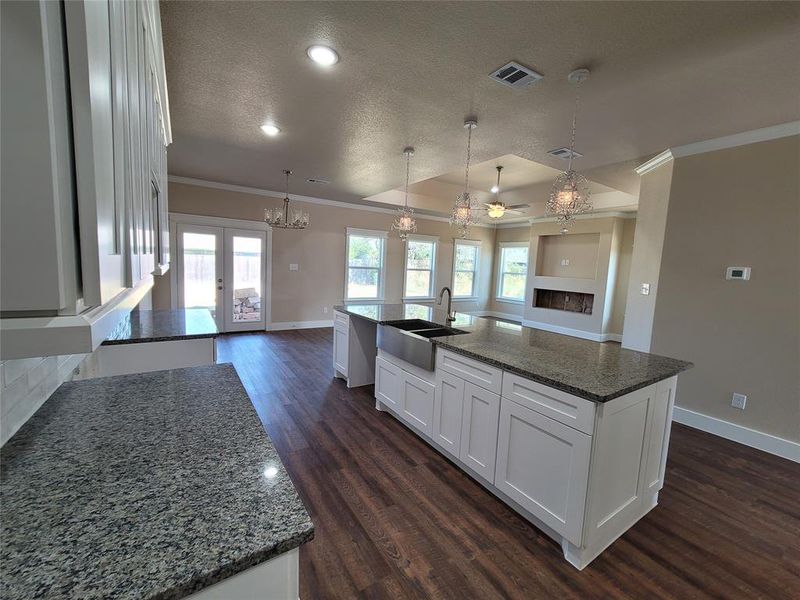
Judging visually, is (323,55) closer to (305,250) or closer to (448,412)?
(448,412)

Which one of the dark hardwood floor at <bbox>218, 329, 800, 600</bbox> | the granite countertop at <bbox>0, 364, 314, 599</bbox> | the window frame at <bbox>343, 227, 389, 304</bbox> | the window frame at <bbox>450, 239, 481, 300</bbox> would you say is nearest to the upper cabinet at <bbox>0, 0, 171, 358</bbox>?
the granite countertop at <bbox>0, 364, 314, 599</bbox>

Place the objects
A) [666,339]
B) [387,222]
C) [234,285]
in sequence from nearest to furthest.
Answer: [666,339]
[234,285]
[387,222]

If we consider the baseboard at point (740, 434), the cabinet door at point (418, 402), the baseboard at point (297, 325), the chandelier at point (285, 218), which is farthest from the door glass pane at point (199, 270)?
the baseboard at point (740, 434)

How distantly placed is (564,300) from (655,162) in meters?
4.51

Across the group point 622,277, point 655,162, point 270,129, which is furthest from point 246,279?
point 622,277

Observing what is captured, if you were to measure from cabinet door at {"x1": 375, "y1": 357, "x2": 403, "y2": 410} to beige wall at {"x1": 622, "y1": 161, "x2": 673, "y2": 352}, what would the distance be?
2.70 m

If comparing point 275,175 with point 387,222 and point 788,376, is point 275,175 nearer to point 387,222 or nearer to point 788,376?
point 387,222

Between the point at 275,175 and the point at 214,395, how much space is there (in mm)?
4513

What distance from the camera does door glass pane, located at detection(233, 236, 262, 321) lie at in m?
6.20

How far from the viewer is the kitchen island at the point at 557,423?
163cm

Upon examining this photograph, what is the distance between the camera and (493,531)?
1885mm

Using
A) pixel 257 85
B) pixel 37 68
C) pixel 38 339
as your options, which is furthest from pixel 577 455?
pixel 257 85

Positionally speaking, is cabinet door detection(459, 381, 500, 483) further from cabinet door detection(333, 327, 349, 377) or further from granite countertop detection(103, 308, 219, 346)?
cabinet door detection(333, 327, 349, 377)

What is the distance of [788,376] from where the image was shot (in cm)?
277
